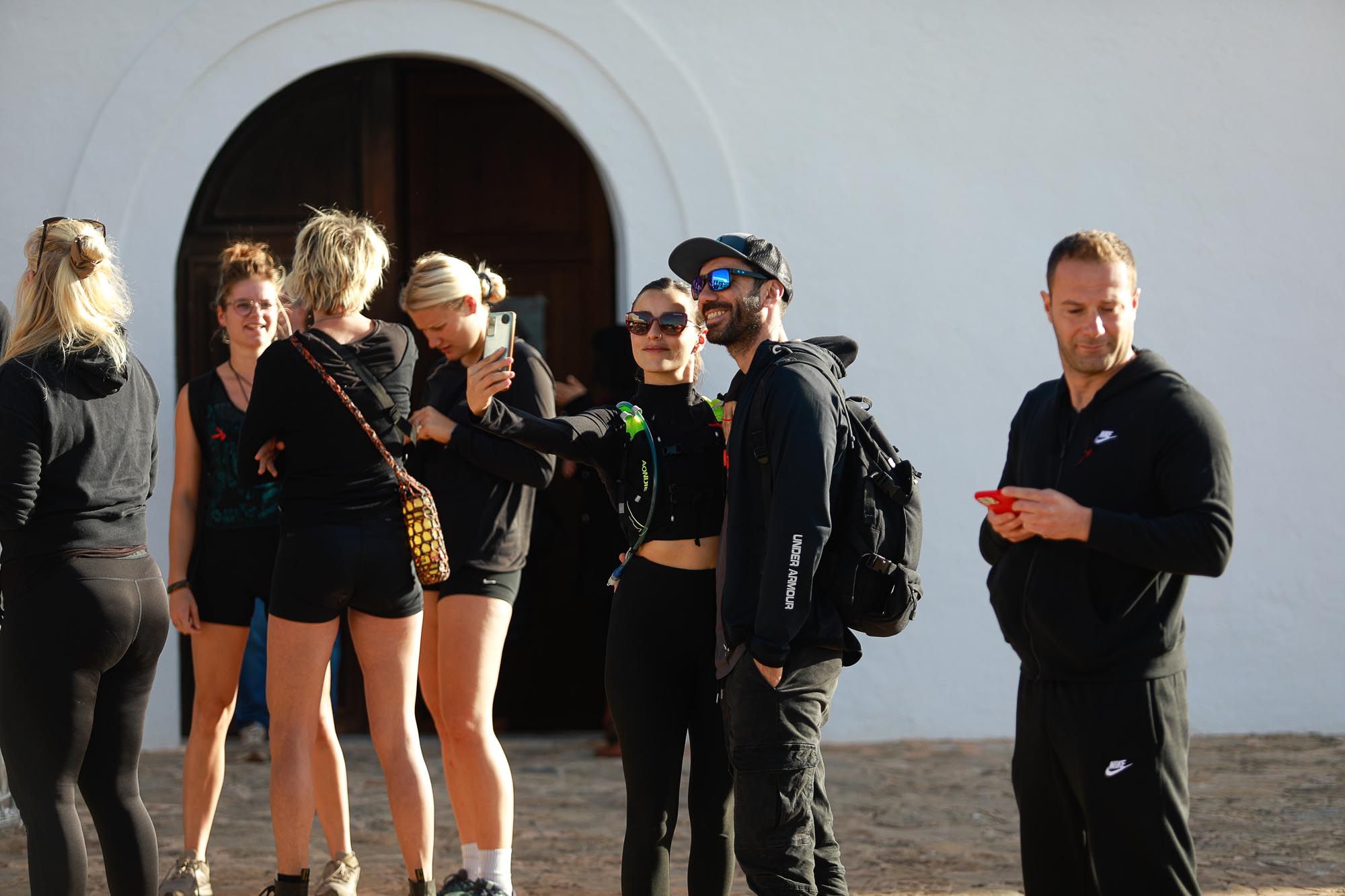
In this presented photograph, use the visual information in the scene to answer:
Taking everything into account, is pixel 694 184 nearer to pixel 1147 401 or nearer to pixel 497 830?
pixel 497 830

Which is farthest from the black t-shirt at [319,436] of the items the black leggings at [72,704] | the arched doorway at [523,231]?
the arched doorway at [523,231]

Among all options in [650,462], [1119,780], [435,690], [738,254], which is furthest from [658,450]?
[1119,780]

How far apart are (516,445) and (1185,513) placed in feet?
6.34

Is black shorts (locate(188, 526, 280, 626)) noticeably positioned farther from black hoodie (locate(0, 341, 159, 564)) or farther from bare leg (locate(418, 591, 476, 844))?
black hoodie (locate(0, 341, 159, 564))

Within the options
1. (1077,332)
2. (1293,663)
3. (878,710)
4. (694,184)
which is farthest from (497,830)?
(1293,663)

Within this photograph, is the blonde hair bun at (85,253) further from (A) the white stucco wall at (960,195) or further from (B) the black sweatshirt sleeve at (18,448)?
(A) the white stucco wall at (960,195)

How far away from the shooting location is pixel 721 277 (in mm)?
3234

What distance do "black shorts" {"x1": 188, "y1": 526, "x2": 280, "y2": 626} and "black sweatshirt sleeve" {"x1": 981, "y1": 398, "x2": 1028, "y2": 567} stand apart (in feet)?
7.37

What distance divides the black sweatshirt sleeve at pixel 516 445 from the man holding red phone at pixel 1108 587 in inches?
61.0

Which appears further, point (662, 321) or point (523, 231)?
point (523, 231)

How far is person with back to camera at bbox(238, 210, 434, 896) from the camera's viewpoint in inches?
143

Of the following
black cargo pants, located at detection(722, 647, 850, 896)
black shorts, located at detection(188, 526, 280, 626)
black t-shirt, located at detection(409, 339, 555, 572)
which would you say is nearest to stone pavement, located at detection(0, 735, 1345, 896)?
black shorts, located at detection(188, 526, 280, 626)

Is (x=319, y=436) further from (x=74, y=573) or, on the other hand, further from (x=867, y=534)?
(x=867, y=534)

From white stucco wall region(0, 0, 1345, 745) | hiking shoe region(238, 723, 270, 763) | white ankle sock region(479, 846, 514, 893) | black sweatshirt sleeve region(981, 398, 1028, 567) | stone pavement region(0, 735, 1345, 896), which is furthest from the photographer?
white stucco wall region(0, 0, 1345, 745)
